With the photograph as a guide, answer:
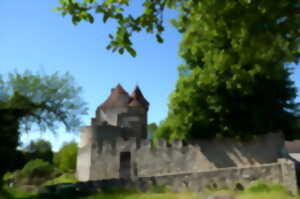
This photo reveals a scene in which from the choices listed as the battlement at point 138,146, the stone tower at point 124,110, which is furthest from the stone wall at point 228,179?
the stone tower at point 124,110

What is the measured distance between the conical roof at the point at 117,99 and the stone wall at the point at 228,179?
931 inches

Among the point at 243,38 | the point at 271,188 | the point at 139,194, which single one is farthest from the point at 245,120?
the point at 243,38

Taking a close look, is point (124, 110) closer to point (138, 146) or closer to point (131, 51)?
point (138, 146)

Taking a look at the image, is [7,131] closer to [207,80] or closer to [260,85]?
[207,80]

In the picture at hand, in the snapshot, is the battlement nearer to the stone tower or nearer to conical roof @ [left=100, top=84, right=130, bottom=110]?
the stone tower

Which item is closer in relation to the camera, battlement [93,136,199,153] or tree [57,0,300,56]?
tree [57,0,300,56]

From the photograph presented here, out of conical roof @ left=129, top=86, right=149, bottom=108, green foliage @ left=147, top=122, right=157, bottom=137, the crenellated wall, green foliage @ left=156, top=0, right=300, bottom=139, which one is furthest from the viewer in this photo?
green foliage @ left=147, top=122, right=157, bottom=137

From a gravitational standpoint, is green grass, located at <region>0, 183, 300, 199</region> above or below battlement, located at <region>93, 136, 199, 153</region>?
below

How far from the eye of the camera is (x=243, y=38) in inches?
241

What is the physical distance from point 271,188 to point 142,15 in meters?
9.68

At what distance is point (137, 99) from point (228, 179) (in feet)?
88.2

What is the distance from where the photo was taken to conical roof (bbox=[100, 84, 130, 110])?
3834cm

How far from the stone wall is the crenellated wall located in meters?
3.82

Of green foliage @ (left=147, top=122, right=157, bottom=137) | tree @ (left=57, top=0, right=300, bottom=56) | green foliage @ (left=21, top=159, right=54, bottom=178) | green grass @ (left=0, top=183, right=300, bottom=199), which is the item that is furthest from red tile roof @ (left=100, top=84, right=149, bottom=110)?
tree @ (left=57, top=0, right=300, bottom=56)
